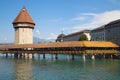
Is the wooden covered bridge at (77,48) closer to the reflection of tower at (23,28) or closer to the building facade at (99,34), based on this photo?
the reflection of tower at (23,28)

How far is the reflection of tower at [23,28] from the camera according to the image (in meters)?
47.6

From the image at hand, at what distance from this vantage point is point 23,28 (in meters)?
47.6

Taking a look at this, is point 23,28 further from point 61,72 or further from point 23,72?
point 61,72

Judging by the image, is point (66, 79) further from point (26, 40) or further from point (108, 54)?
point (26, 40)

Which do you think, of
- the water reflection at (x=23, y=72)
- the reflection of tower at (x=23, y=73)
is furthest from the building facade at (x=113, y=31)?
the reflection of tower at (x=23, y=73)

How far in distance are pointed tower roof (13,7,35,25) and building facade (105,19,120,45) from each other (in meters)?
13.0

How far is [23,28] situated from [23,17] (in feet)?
6.52

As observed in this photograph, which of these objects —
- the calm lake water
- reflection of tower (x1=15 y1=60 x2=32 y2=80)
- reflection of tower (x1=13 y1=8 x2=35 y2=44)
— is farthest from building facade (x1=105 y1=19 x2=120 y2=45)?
reflection of tower (x1=15 y1=60 x2=32 y2=80)

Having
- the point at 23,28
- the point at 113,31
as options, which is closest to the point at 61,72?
the point at 113,31

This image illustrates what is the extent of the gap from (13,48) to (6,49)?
120 inches

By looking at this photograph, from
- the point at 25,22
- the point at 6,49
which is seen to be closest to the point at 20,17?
the point at 25,22

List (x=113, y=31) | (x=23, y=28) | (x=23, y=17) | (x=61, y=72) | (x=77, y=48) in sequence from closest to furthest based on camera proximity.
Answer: (x=61, y=72) → (x=77, y=48) → (x=113, y=31) → (x=23, y=28) → (x=23, y=17)

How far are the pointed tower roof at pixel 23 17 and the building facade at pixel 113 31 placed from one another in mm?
12979

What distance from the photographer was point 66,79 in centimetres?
1698
